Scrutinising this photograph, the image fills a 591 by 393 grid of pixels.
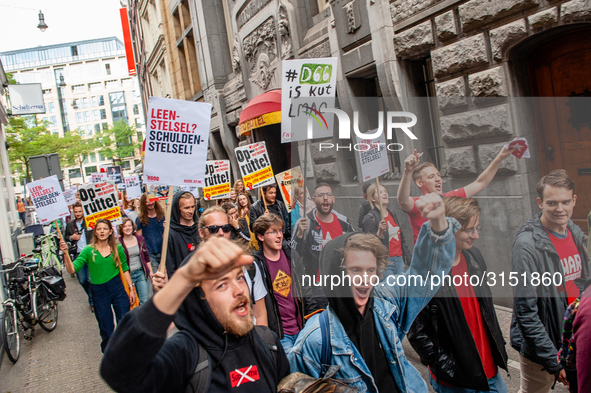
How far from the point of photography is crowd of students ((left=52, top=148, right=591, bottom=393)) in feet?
6.13

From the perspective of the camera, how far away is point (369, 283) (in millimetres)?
2676

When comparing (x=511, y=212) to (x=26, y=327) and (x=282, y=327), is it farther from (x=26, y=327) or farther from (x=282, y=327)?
(x=26, y=327)

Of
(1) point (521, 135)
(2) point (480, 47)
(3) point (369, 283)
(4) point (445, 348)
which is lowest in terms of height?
(4) point (445, 348)

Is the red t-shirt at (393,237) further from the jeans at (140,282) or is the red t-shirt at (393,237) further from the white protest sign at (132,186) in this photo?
the white protest sign at (132,186)

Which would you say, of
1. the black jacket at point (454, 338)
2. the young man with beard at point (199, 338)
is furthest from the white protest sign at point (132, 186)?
the young man with beard at point (199, 338)

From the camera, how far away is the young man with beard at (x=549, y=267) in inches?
120

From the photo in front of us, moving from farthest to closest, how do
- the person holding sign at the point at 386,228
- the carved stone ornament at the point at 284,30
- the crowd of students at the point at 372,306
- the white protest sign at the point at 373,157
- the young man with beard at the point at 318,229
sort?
the carved stone ornament at the point at 284,30
the young man with beard at the point at 318,229
the white protest sign at the point at 373,157
the person holding sign at the point at 386,228
the crowd of students at the point at 372,306

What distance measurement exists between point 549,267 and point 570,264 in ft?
0.41

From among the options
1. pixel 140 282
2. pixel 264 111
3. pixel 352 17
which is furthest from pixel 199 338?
pixel 264 111

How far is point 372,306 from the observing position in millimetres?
2668

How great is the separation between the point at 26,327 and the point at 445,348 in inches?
293

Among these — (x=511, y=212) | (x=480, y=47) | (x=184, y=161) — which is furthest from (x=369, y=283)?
(x=480, y=47)

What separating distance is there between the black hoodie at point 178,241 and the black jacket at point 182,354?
3.60 metres

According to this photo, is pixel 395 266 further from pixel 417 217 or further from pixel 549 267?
pixel 549 267
